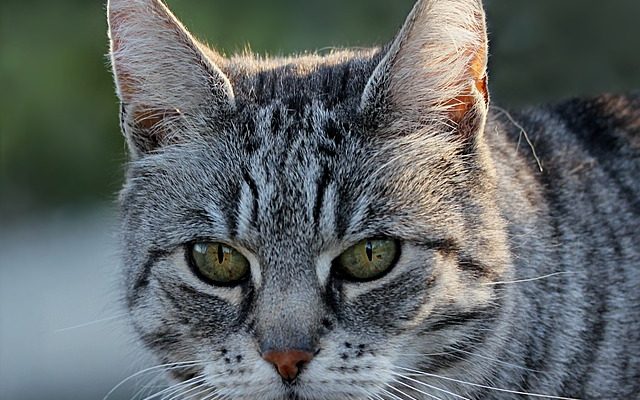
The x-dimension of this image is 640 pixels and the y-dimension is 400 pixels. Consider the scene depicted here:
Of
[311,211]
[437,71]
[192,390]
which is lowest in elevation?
[192,390]

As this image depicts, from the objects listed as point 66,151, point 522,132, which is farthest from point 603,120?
point 66,151

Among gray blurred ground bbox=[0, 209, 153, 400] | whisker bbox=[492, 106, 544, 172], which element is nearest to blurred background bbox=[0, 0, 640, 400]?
gray blurred ground bbox=[0, 209, 153, 400]

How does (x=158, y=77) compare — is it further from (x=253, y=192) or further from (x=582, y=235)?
(x=582, y=235)

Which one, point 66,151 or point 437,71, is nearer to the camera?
point 437,71

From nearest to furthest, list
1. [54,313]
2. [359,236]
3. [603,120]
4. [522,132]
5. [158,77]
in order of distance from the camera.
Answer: [359,236], [158,77], [522,132], [603,120], [54,313]

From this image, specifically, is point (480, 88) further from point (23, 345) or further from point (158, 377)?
point (23, 345)

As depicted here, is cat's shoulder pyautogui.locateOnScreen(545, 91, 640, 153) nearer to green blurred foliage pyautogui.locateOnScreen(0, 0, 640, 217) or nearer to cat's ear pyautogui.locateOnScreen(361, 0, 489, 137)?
cat's ear pyautogui.locateOnScreen(361, 0, 489, 137)

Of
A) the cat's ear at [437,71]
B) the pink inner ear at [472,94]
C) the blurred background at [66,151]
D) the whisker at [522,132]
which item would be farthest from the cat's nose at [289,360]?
the blurred background at [66,151]

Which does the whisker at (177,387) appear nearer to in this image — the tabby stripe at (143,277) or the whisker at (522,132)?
the tabby stripe at (143,277)
